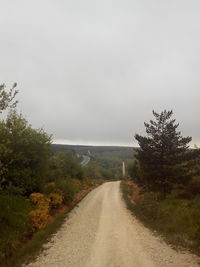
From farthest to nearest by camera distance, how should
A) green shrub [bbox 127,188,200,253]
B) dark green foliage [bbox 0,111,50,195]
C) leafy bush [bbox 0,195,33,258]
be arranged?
dark green foliage [bbox 0,111,50,195], green shrub [bbox 127,188,200,253], leafy bush [bbox 0,195,33,258]

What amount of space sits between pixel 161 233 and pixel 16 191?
11.4 m

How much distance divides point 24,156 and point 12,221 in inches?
342

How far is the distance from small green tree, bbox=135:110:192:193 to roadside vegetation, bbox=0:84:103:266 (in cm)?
889

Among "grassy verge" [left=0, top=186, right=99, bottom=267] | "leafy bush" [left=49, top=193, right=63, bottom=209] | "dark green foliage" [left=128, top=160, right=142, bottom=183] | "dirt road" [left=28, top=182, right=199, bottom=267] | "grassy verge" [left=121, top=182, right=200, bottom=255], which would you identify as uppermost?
"dark green foliage" [left=128, top=160, right=142, bottom=183]

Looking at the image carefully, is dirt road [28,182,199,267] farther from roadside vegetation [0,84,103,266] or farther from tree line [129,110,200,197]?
tree line [129,110,200,197]

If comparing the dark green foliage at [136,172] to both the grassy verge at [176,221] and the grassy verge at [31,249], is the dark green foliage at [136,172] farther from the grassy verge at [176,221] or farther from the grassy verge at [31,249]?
the grassy verge at [31,249]

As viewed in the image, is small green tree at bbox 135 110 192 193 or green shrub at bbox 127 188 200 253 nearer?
green shrub at bbox 127 188 200 253

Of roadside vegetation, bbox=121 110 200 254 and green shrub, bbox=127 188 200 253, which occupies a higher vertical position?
roadside vegetation, bbox=121 110 200 254

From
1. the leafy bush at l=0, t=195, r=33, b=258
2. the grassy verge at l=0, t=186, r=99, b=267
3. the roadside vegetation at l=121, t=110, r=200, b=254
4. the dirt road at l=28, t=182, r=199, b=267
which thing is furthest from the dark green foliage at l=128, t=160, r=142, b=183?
the grassy verge at l=0, t=186, r=99, b=267

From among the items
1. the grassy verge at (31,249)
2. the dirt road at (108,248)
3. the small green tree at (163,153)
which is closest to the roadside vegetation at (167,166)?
the small green tree at (163,153)

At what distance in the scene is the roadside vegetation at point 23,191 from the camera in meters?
13.8

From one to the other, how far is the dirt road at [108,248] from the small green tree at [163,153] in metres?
7.94

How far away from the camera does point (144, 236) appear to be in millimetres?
14930

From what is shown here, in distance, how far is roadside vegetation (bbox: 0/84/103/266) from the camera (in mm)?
13840
